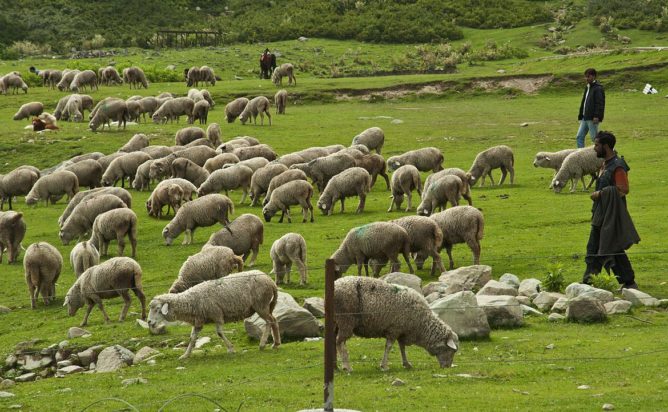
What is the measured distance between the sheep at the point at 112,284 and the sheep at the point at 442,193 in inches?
354

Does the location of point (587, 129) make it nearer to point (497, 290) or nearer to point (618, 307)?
point (497, 290)

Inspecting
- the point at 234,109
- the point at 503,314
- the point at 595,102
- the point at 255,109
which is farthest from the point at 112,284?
the point at 234,109

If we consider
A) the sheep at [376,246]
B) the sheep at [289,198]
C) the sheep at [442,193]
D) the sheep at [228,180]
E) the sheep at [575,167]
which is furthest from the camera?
the sheep at [228,180]

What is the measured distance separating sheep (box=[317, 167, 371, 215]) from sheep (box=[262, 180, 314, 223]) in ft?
2.77

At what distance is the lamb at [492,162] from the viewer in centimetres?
3388

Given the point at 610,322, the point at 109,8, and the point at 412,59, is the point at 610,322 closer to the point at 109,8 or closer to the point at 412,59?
the point at 412,59

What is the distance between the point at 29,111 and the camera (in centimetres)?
5031

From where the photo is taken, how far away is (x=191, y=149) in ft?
123

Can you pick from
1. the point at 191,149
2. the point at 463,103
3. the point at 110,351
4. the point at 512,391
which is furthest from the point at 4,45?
the point at 512,391

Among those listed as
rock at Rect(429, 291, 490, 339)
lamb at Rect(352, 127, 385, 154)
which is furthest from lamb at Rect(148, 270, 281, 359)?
lamb at Rect(352, 127, 385, 154)

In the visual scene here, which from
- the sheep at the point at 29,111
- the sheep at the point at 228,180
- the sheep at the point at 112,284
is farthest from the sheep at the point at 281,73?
the sheep at the point at 112,284

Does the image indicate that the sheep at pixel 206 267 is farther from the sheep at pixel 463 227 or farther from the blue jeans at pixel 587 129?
the blue jeans at pixel 587 129

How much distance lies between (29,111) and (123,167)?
15478mm

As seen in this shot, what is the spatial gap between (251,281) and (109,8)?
252ft
